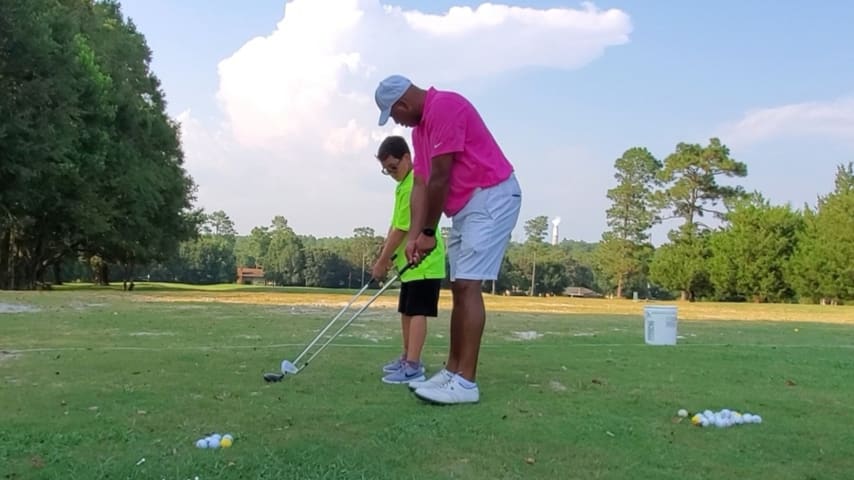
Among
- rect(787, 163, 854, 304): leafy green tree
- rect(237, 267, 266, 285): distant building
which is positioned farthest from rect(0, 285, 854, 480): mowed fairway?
rect(237, 267, 266, 285): distant building

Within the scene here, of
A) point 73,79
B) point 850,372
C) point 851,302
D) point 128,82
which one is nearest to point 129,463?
point 850,372

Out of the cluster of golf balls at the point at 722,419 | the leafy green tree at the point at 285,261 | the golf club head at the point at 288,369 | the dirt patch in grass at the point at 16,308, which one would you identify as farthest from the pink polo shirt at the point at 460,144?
the leafy green tree at the point at 285,261

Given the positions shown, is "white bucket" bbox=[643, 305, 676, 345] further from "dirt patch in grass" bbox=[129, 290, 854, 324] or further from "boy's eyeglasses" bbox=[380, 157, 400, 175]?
"dirt patch in grass" bbox=[129, 290, 854, 324]

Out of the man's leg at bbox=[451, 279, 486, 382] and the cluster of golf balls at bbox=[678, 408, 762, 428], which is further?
the man's leg at bbox=[451, 279, 486, 382]

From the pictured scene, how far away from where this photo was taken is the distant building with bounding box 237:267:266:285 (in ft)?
264

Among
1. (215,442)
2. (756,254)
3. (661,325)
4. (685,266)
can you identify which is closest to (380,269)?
(215,442)

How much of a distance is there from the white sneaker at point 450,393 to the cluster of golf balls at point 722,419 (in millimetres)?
1075

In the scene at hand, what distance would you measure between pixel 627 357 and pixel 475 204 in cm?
277

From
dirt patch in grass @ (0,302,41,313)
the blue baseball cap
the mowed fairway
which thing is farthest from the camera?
dirt patch in grass @ (0,302,41,313)

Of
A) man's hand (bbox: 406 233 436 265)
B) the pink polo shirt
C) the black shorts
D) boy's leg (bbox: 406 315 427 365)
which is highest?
the pink polo shirt

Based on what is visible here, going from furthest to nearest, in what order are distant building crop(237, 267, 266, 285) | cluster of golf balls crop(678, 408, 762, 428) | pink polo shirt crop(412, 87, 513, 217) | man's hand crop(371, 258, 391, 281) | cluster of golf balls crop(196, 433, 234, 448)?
distant building crop(237, 267, 266, 285)
man's hand crop(371, 258, 391, 281)
pink polo shirt crop(412, 87, 513, 217)
cluster of golf balls crop(678, 408, 762, 428)
cluster of golf balls crop(196, 433, 234, 448)

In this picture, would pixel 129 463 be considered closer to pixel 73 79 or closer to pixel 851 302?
pixel 73 79

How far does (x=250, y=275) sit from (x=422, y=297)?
267ft

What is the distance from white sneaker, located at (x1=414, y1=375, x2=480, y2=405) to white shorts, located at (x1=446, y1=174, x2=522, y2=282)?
1.84 ft
